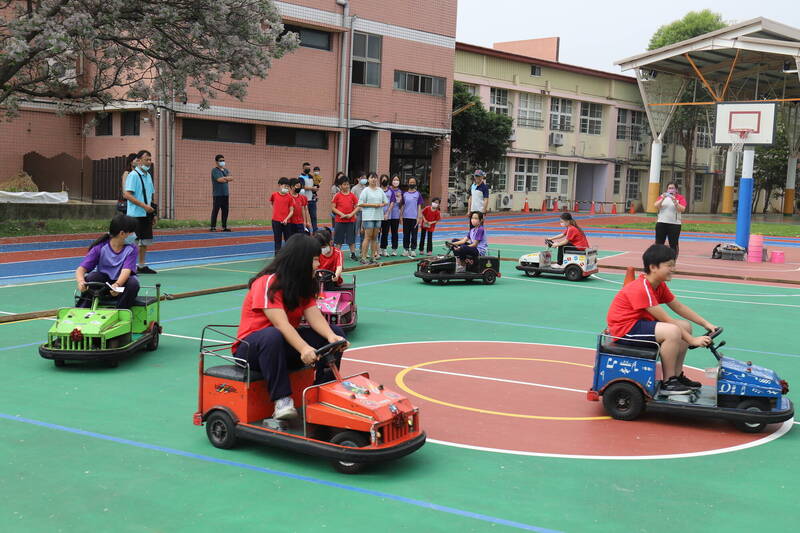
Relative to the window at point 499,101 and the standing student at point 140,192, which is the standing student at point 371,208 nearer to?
the standing student at point 140,192

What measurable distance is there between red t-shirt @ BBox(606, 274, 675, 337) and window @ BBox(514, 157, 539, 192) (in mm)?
40843

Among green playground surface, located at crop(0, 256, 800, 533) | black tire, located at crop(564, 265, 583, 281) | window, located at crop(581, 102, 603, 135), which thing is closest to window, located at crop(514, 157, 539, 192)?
window, located at crop(581, 102, 603, 135)

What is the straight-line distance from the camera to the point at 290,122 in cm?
3105

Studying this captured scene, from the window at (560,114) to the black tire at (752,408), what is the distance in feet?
144

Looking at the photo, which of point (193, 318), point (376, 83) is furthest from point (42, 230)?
point (376, 83)

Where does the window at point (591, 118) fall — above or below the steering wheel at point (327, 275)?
above

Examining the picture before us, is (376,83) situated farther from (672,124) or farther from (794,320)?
(672,124)

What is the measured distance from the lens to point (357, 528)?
4605 mm

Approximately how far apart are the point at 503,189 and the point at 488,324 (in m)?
35.9

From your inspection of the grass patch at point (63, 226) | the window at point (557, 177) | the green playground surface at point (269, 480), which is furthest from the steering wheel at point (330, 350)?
the window at point (557, 177)

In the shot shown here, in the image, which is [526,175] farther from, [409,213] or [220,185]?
[409,213]

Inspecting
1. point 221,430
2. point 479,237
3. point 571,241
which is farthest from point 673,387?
point 571,241

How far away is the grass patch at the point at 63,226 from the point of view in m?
20.9

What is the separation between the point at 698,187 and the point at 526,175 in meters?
19.7
